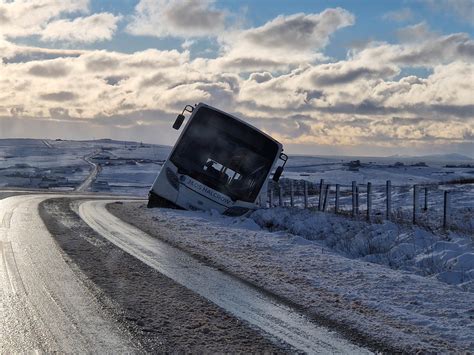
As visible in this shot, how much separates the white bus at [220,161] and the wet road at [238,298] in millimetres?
6129

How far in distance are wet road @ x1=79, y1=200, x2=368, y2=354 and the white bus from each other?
6129mm

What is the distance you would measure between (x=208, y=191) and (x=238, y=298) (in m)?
10.4

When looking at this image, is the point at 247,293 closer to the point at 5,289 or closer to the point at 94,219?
the point at 5,289

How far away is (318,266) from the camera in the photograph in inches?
300

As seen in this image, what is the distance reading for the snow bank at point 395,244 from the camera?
7.58 meters

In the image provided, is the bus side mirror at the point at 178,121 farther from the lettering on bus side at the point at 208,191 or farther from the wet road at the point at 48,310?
the wet road at the point at 48,310

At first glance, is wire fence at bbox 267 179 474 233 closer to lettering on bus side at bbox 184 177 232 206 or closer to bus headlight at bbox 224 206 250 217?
bus headlight at bbox 224 206 250 217

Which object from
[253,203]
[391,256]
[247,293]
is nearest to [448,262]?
[391,256]

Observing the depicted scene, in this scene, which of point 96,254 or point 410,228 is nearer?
point 96,254

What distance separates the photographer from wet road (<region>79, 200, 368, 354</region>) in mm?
4043

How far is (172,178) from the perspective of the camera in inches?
619

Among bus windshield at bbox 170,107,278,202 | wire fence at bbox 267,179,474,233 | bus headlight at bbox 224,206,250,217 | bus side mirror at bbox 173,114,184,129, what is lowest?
wire fence at bbox 267,179,474,233

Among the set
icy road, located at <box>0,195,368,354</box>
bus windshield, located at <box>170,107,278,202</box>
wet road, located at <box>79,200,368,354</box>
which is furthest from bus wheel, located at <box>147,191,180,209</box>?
icy road, located at <box>0,195,368,354</box>

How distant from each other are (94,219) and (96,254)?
18.2 ft
